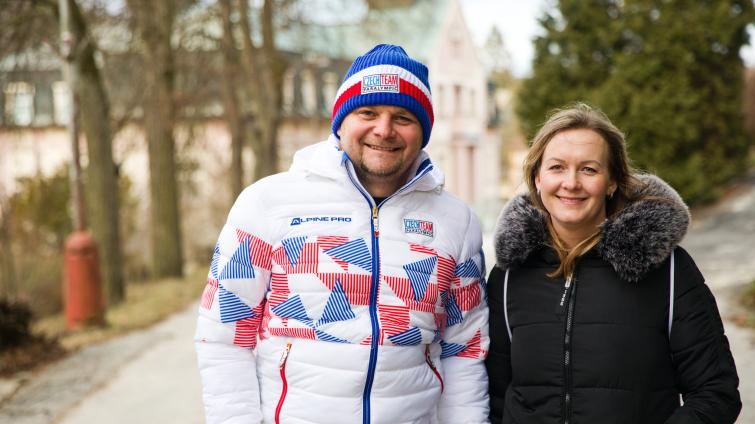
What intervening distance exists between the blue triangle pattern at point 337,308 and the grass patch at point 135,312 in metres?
6.50

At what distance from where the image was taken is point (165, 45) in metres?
13.3

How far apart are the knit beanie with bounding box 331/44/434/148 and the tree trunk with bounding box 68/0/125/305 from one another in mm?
8174

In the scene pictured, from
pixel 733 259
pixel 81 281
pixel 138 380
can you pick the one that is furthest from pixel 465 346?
pixel 733 259

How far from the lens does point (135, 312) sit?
415 inches

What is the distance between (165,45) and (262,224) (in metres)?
11.8

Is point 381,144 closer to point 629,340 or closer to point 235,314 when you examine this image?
point 235,314

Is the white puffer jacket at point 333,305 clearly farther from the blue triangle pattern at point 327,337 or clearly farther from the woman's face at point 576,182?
the woman's face at point 576,182

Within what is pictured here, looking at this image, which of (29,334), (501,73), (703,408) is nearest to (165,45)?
(29,334)

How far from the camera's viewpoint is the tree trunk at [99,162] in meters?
9.99

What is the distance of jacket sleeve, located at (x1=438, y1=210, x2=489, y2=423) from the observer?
104 inches

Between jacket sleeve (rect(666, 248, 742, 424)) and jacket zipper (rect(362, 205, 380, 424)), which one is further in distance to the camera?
jacket zipper (rect(362, 205, 380, 424))

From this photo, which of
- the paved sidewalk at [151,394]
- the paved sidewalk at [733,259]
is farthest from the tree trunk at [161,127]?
the paved sidewalk at [733,259]

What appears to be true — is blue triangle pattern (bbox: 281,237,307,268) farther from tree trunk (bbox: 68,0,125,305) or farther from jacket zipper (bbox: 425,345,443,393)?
tree trunk (bbox: 68,0,125,305)

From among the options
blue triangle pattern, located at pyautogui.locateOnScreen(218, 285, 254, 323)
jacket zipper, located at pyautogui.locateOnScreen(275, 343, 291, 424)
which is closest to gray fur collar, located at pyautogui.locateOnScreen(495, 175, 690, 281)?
jacket zipper, located at pyautogui.locateOnScreen(275, 343, 291, 424)
